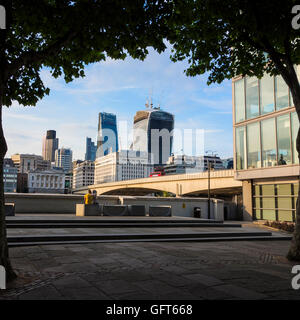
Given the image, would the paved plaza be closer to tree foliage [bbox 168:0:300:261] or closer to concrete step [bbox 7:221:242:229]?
tree foliage [bbox 168:0:300:261]

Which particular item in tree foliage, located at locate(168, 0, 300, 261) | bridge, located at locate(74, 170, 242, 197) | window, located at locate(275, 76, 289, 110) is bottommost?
bridge, located at locate(74, 170, 242, 197)

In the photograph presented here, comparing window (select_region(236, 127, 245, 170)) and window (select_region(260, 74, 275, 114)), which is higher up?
window (select_region(260, 74, 275, 114))

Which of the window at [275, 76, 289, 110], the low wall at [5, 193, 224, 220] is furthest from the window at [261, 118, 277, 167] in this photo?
the low wall at [5, 193, 224, 220]

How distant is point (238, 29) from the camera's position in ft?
28.1

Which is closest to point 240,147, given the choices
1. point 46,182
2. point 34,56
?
point 34,56

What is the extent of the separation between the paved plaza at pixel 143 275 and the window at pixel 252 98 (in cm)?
2622

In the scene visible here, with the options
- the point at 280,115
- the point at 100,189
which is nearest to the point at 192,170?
the point at 100,189

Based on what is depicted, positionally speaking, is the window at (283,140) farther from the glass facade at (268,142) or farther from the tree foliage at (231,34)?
the tree foliage at (231,34)

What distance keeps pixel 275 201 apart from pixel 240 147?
6.98 meters

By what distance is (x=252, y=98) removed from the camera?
33438 millimetres

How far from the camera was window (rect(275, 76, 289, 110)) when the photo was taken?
97.9 feet

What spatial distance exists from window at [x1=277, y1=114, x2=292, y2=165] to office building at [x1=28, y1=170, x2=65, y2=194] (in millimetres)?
148328

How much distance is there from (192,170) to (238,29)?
191277mm
